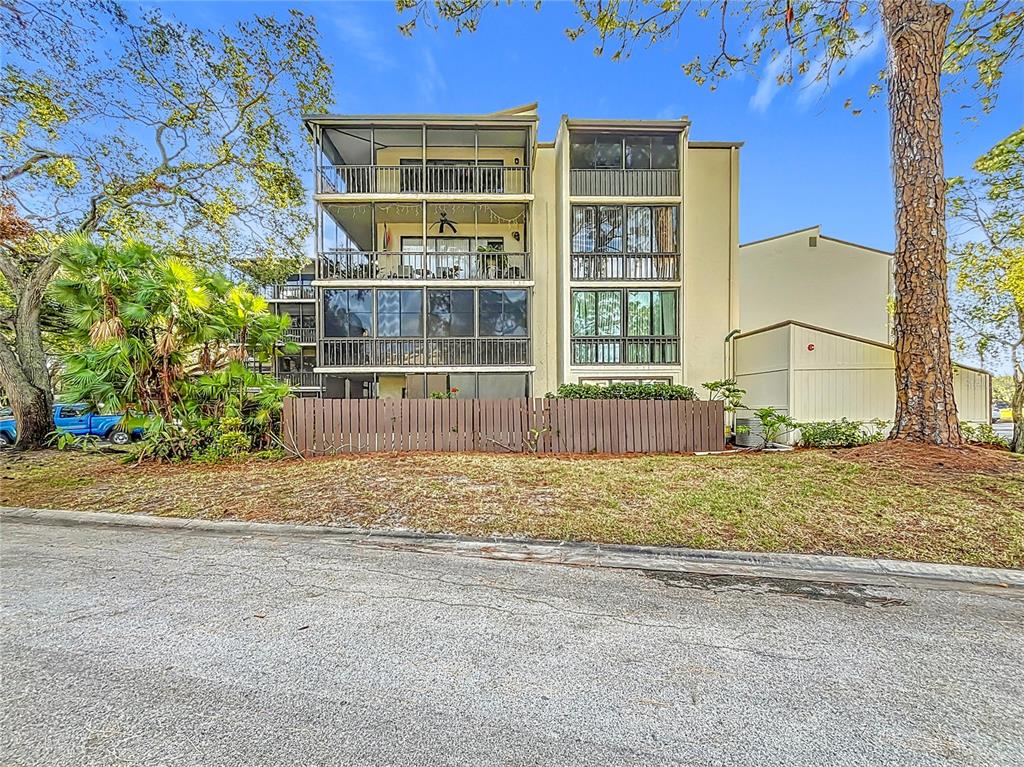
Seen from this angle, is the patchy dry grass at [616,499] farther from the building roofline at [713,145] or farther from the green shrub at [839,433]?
the building roofline at [713,145]

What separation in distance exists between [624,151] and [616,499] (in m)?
13.1

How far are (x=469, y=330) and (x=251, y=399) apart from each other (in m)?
6.94

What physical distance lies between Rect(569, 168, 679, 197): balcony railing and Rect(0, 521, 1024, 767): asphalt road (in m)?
13.7

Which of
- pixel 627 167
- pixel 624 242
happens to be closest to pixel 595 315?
pixel 624 242

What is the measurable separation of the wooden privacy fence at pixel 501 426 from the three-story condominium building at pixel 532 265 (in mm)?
4407

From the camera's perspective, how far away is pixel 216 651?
8.33ft

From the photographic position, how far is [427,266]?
1495 cm

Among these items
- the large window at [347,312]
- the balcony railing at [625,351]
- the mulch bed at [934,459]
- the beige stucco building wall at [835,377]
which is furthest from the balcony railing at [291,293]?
the mulch bed at [934,459]

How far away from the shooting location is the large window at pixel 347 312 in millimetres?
14695

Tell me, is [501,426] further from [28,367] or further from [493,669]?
[28,367]

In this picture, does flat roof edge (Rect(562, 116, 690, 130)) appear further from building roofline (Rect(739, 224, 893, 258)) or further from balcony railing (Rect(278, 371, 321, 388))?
balcony railing (Rect(278, 371, 321, 388))

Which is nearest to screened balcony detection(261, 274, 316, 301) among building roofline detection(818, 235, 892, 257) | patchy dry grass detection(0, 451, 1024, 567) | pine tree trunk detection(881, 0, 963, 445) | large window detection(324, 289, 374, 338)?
large window detection(324, 289, 374, 338)

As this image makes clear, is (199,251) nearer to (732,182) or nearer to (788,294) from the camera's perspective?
(732,182)

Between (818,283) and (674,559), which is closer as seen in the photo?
(674,559)
